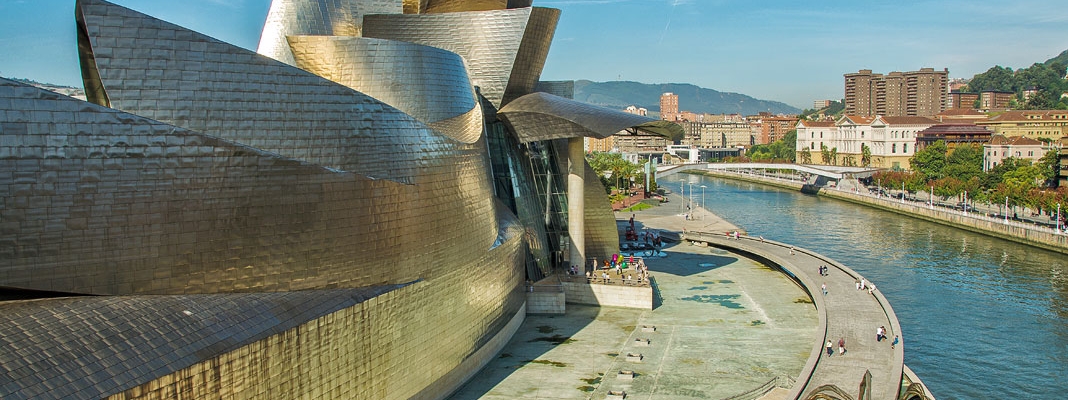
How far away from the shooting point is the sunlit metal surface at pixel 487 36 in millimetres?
33969

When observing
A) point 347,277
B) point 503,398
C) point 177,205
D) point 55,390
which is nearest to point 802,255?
point 503,398

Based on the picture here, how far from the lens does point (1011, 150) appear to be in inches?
4338

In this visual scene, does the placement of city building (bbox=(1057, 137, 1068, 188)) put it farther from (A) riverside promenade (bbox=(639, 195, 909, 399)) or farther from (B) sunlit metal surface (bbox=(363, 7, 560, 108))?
(B) sunlit metal surface (bbox=(363, 7, 560, 108))

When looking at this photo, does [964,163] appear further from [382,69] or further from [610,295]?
[382,69]

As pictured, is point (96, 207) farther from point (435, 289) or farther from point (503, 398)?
point (503, 398)

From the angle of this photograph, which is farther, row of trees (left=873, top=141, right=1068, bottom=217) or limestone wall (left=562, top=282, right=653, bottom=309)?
row of trees (left=873, top=141, right=1068, bottom=217)

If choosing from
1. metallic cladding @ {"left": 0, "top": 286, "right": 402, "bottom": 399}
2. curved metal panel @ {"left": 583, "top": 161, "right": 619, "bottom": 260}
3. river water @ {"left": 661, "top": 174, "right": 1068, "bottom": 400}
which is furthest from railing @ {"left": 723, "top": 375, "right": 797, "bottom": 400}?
curved metal panel @ {"left": 583, "top": 161, "right": 619, "bottom": 260}

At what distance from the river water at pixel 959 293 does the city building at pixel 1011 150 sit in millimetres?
34258

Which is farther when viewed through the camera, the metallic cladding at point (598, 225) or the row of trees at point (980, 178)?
the row of trees at point (980, 178)

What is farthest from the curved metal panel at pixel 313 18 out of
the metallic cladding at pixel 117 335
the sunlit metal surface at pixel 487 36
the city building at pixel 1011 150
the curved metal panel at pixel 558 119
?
the city building at pixel 1011 150

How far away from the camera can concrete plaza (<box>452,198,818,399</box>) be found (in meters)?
25.7

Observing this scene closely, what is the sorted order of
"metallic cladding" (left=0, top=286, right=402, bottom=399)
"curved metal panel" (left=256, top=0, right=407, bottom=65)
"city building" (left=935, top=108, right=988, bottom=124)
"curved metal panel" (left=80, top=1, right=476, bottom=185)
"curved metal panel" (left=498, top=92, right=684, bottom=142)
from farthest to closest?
1. "city building" (left=935, top=108, right=988, bottom=124)
2. "curved metal panel" (left=498, top=92, right=684, bottom=142)
3. "curved metal panel" (left=256, top=0, right=407, bottom=65)
4. "curved metal panel" (left=80, top=1, right=476, bottom=185)
5. "metallic cladding" (left=0, top=286, right=402, bottom=399)

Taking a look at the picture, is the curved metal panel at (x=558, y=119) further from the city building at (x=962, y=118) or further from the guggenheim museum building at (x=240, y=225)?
the city building at (x=962, y=118)

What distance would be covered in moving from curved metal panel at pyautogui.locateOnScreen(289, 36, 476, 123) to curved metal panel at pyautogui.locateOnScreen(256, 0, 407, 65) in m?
4.79
